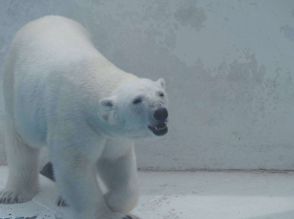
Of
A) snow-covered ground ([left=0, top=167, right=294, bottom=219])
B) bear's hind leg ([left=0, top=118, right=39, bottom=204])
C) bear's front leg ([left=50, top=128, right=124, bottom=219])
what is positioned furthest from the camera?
bear's hind leg ([left=0, top=118, right=39, bottom=204])

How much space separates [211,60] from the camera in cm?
411

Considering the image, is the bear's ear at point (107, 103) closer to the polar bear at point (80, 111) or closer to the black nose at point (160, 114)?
the polar bear at point (80, 111)

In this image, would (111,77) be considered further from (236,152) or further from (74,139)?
(236,152)

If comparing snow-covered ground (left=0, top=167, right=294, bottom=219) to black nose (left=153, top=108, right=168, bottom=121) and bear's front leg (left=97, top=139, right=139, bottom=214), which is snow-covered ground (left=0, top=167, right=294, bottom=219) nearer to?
bear's front leg (left=97, top=139, right=139, bottom=214)

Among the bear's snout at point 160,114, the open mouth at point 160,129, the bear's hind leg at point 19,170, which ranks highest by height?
the bear's snout at point 160,114

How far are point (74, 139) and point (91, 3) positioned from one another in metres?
1.25

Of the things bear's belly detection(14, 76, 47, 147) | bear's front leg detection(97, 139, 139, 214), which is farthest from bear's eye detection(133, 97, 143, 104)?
bear's belly detection(14, 76, 47, 147)

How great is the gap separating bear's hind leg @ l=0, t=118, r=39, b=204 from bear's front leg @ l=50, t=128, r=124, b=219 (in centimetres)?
55

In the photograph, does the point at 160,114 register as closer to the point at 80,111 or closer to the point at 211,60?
the point at 80,111

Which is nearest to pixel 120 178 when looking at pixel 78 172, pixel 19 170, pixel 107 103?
pixel 78 172

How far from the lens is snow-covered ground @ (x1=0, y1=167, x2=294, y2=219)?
360 centimetres

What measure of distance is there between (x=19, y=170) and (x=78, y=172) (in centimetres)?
73

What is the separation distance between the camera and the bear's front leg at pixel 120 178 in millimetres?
3348

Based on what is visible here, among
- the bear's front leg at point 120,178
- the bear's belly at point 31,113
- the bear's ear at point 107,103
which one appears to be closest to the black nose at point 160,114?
the bear's ear at point 107,103
